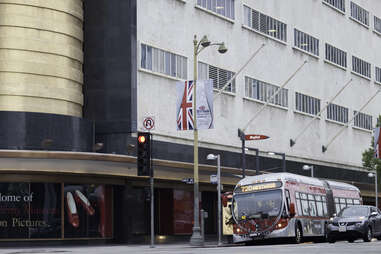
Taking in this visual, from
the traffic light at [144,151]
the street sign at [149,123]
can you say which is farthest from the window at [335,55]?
the traffic light at [144,151]

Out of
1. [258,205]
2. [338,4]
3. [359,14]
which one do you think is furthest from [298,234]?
[359,14]

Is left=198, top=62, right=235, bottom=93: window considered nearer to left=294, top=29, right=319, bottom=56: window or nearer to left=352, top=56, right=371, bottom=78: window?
left=294, top=29, right=319, bottom=56: window

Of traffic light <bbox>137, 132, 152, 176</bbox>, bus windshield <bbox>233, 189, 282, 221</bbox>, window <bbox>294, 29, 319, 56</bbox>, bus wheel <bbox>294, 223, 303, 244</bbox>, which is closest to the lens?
traffic light <bbox>137, 132, 152, 176</bbox>

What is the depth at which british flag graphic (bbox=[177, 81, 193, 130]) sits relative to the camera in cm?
4184

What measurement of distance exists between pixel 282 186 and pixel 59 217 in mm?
11766

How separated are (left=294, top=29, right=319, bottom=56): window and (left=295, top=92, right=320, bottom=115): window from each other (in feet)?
12.7

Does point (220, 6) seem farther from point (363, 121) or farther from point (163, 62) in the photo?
point (363, 121)

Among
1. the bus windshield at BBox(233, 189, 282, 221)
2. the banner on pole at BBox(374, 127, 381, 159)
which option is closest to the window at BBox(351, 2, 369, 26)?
the banner on pole at BBox(374, 127, 381, 159)

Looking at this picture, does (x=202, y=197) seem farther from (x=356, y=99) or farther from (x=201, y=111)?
(x=356, y=99)

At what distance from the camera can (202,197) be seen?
54406 mm

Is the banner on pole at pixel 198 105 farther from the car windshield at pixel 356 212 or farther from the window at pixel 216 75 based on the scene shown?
the window at pixel 216 75

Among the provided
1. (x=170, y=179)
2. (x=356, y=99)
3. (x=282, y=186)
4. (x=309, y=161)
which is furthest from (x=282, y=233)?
(x=356, y=99)

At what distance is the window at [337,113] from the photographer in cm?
7119

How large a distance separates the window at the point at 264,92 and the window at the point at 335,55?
374 inches
